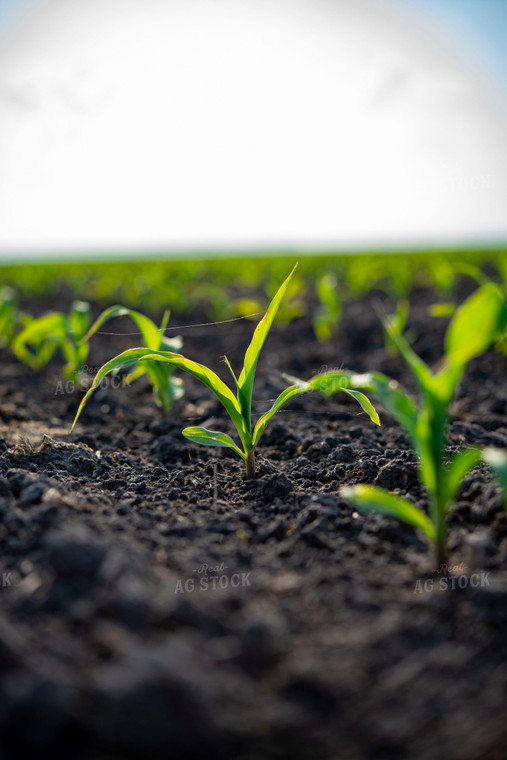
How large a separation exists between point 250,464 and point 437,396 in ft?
2.93

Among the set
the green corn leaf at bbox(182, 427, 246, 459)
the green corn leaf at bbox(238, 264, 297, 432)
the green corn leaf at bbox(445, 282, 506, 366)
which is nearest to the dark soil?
the green corn leaf at bbox(182, 427, 246, 459)

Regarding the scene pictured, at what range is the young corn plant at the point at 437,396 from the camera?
1.03 m

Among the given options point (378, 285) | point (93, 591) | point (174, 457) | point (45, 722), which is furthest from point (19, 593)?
point (378, 285)

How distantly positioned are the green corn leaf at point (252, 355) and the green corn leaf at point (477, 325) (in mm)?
622

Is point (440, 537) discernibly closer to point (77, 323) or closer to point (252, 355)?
point (252, 355)

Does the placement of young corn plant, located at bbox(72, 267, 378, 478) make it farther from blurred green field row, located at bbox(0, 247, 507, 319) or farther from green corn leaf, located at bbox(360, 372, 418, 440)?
blurred green field row, located at bbox(0, 247, 507, 319)

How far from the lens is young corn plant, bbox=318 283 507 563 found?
1028 millimetres

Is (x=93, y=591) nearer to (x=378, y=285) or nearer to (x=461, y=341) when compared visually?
(x=461, y=341)

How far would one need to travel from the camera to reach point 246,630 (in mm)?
1019

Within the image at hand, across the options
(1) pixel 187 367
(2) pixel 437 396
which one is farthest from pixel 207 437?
(2) pixel 437 396

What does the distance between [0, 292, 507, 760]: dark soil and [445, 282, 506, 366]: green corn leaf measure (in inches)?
21.1

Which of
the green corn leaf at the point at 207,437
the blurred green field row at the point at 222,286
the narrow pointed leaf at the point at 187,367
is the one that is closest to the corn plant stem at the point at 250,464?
the green corn leaf at the point at 207,437

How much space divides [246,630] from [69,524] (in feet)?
2.06

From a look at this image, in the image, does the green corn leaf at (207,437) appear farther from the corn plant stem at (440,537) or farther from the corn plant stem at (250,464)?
the corn plant stem at (440,537)
